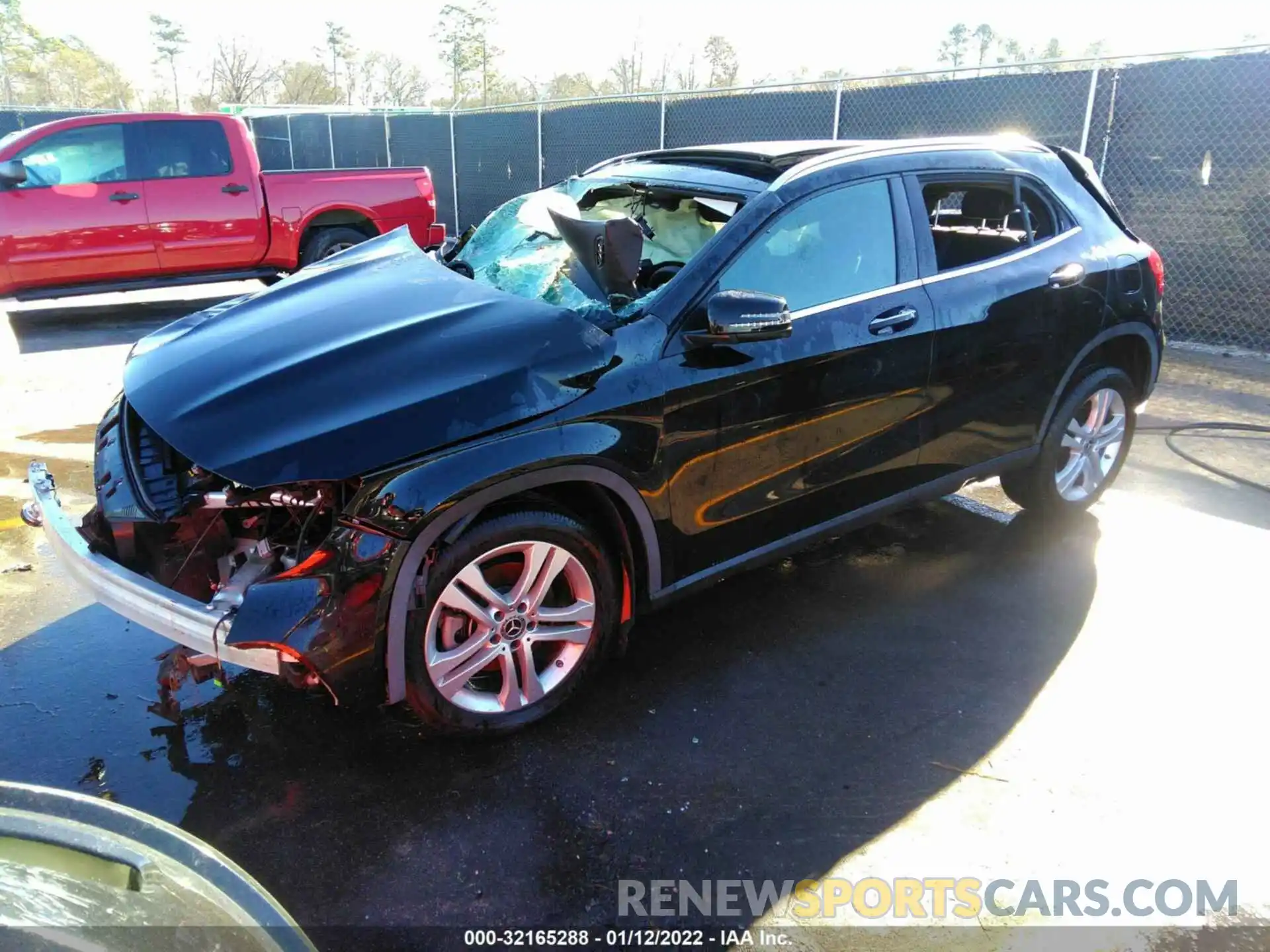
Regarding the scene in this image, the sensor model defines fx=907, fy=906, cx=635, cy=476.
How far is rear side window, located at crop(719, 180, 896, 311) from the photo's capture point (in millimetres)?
3203

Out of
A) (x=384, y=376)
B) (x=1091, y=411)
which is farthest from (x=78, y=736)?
(x=1091, y=411)

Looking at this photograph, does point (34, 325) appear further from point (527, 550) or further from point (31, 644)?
point (527, 550)

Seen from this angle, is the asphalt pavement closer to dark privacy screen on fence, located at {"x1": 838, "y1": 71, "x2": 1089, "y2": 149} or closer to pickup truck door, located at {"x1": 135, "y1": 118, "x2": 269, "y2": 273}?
pickup truck door, located at {"x1": 135, "y1": 118, "x2": 269, "y2": 273}

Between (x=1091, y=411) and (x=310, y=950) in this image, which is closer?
(x=310, y=950)

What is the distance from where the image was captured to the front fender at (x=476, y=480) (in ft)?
8.24

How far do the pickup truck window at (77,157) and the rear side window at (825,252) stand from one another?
25.7 feet

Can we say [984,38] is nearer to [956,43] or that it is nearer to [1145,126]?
[956,43]

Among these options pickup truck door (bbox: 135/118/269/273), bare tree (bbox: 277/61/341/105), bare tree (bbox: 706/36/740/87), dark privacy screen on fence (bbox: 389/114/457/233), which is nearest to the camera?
pickup truck door (bbox: 135/118/269/273)

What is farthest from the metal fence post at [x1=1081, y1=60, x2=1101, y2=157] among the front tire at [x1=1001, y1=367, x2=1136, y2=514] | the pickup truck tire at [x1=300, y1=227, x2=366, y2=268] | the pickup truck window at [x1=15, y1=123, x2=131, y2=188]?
the pickup truck window at [x1=15, y1=123, x2=131, y2=188]

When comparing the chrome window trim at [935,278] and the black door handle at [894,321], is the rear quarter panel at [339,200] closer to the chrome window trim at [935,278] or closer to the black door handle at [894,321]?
the chrome window trim at [935,278]

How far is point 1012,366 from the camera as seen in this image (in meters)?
3.97

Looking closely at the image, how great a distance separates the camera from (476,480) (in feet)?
8.46

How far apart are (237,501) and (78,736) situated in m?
1.01

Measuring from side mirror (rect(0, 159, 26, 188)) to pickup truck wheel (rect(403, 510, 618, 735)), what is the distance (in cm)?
780
